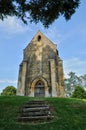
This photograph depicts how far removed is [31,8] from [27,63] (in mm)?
16491

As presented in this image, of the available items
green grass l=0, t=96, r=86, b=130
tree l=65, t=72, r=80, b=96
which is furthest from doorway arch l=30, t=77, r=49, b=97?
tree l=65, t=72, r=80, b=96

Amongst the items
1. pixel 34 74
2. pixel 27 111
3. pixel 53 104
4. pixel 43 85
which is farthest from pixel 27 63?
pixel 27 111

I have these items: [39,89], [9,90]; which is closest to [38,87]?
[39,89]

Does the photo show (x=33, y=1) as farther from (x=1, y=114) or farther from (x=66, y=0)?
(x=1, y=114)

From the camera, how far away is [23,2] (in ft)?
33.2

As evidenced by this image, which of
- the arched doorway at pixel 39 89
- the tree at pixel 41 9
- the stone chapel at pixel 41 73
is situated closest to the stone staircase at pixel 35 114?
the tree at pixel 41 9

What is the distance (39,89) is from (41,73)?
2.06m

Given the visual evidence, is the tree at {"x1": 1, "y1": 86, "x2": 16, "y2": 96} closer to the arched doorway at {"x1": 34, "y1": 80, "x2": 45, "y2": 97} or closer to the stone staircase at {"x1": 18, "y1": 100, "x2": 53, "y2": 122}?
the arched doorway at {"x1": 34, "y1": 80, "x2": 45, "y2": 97}

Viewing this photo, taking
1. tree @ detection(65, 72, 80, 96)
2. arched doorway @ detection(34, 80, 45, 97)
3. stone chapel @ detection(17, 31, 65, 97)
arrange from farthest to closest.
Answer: tree @ detection(65, 72, 80, 96) < arched doorway @ detection(34, 80, 45, 97) < stone chapel @ detection(17, 31, 65, 97)

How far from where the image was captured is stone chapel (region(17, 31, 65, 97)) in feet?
82.1

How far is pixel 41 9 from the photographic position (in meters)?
10.3

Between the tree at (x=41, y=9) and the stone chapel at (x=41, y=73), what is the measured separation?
14693 mm

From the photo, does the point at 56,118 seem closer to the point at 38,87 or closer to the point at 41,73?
the point at 38,87

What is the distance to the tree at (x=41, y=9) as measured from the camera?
32.4ft
